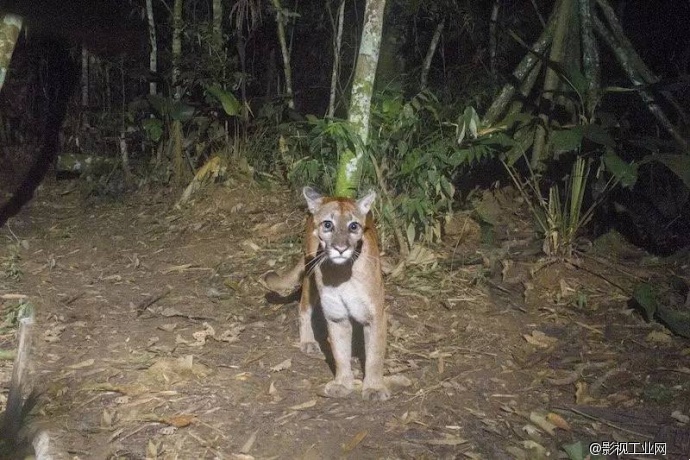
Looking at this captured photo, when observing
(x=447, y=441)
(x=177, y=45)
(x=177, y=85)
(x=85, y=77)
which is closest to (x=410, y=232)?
(x=447, y=441)

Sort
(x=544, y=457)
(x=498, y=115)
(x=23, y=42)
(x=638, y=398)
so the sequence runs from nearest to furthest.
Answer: (x=544, y=457) → (x=638, y=398) → (x=498, y=115) → (x=23, y=42)

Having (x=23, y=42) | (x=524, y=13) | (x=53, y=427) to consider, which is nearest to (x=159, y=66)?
(x=23, y=42)

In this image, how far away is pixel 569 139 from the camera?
19.9 ft

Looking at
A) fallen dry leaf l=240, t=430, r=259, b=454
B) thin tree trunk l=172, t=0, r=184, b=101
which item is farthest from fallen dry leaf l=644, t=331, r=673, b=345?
thin tree trunk l=172, t=0, r=184, b=101

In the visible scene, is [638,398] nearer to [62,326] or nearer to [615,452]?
[615,452]

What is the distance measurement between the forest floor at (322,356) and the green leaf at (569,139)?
42.3 inches

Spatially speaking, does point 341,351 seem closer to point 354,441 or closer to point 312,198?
point 354,441

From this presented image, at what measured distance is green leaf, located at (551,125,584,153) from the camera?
604 cm

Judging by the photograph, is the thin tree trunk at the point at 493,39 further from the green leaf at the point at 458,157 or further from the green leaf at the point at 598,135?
the green leaf at the point at 598,135

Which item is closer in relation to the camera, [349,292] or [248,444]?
[248,444]

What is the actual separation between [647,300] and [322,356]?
250cm

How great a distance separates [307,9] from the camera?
33.0 ft

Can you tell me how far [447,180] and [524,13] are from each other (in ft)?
12.5

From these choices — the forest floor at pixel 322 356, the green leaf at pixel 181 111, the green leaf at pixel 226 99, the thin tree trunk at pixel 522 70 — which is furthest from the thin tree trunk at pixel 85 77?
the thin tree trunk at pixel 522 70
